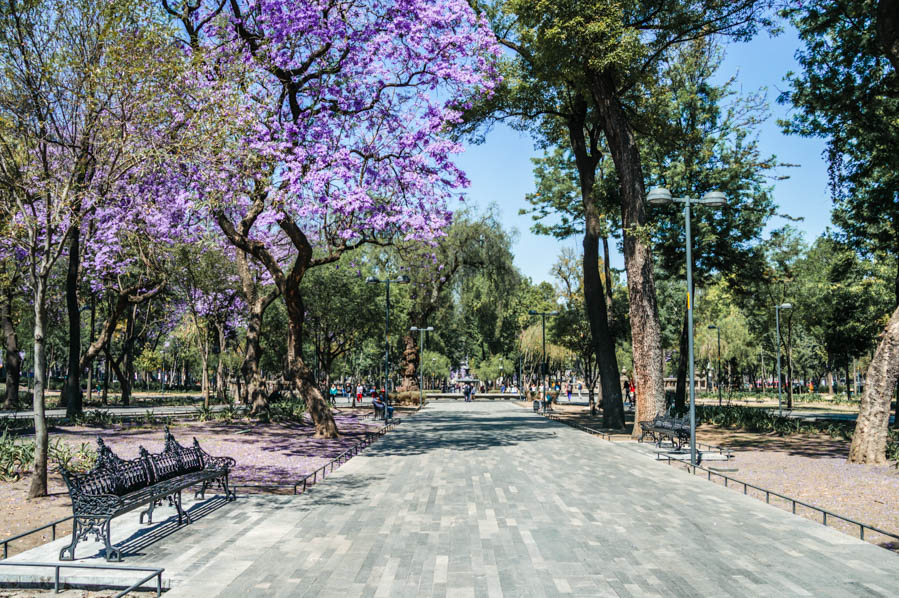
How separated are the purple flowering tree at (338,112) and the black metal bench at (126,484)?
7745 mm

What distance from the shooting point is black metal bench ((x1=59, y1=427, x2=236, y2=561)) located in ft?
23.1

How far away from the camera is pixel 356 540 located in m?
7.79

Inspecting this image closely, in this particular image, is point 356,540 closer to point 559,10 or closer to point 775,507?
point 775,507

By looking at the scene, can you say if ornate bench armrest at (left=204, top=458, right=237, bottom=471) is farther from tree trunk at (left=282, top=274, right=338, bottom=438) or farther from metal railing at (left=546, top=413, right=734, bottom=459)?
metal railing at (left=546, top=413, right=734, bottom=459)

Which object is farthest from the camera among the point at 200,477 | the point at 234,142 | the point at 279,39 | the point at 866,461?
the point at 279,39

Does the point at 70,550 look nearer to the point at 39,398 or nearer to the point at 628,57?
the point at 39,398

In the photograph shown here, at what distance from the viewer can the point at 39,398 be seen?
995cm

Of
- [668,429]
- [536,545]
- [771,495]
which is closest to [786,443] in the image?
[668,429]

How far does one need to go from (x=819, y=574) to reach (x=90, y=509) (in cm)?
769

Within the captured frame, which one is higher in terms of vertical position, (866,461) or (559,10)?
(559,10)

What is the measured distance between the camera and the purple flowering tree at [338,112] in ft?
54.8

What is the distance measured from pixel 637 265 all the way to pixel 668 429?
5268 millimetres

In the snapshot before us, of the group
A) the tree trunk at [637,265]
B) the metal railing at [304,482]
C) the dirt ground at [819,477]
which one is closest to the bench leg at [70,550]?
the metal railing at [304,482]

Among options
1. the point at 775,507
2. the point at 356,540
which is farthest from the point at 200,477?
the point at 775,507
